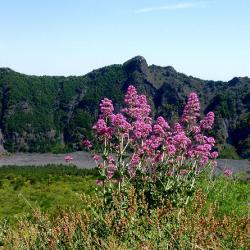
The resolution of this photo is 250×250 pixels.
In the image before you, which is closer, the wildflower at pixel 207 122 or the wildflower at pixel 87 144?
the wildflower at pixel 87 144

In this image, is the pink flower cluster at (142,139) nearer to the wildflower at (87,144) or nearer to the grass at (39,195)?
the wildflower at (87,144)

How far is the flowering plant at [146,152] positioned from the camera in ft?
43.4

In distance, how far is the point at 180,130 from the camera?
1420cm

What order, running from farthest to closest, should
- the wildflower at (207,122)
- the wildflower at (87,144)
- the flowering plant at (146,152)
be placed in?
the wildflower at (207,122)
the wildflower at (87,144)
the flowering plant at (146,152)

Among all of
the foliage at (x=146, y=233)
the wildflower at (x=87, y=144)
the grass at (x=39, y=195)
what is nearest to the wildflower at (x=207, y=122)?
the wildflower at (x=87, y=144)

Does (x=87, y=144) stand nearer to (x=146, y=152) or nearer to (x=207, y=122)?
(x=146, y=152)

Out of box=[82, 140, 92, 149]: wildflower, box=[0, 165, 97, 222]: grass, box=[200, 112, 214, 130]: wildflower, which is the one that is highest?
box=[200, 112, 214, 130]: wildflower

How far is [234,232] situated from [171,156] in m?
6.40

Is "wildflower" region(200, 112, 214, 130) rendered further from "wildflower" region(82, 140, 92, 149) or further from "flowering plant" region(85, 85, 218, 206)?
"wildflower" region(82, 140, 92, 149)

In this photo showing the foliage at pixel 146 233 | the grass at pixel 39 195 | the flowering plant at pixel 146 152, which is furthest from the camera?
the grass at pixel 39 195

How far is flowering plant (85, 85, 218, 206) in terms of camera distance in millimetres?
13227

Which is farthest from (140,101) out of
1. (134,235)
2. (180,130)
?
(134,235)

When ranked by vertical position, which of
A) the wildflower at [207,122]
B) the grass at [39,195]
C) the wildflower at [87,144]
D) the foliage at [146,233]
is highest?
the wildflower at [207,122]

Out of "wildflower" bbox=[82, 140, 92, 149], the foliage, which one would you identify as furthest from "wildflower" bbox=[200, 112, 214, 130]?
the foliage
